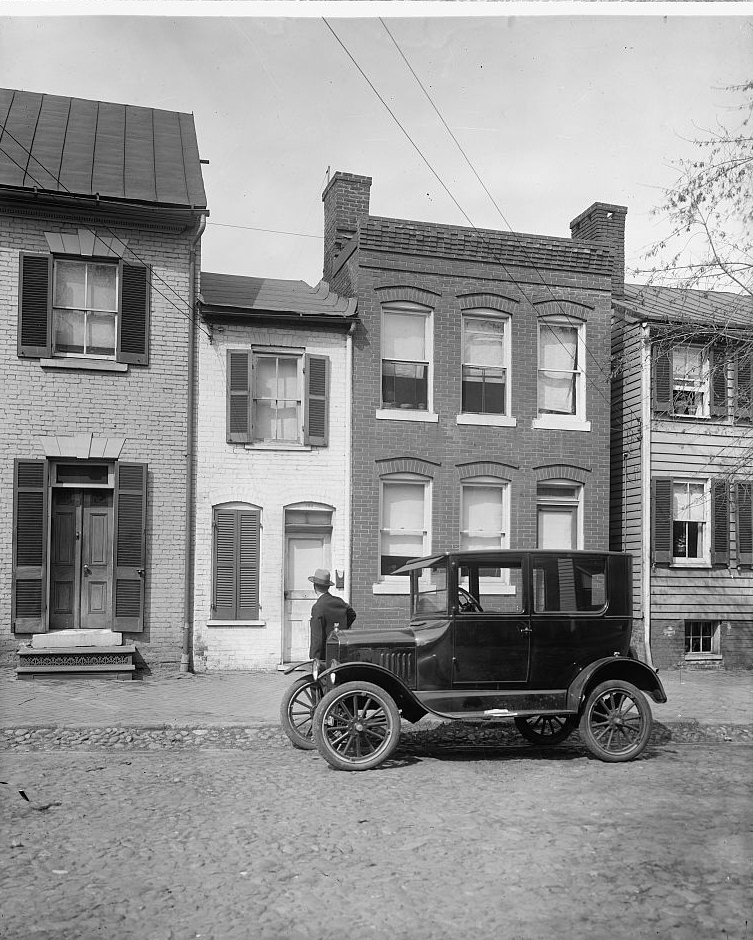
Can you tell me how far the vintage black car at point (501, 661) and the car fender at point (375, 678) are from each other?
1cm

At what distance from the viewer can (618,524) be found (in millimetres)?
18625

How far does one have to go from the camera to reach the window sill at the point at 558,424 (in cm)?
1747

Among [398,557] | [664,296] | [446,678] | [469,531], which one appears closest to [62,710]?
[446,678]

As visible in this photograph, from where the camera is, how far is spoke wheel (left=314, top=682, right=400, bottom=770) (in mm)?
8664

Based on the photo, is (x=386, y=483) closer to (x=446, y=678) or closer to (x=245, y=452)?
(x=245, y=452)

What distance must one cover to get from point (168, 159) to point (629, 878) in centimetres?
1396

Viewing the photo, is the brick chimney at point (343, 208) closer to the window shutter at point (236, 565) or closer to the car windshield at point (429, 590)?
the window shutter at point (236, 565)

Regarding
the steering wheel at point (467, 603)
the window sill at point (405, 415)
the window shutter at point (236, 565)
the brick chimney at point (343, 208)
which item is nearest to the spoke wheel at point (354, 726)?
the steering wheel at point (467, 603)

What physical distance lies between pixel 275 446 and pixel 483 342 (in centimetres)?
433

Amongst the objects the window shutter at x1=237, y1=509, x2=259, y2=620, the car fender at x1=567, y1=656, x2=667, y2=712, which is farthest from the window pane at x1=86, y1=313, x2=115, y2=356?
the car fender at x1=567, y1=656, x2=667, y2=712

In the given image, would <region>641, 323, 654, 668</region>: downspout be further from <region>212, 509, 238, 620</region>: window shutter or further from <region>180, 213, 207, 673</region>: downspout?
<region>180, 213, 207, 673</region>: downspout

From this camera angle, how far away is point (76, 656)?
1419cm

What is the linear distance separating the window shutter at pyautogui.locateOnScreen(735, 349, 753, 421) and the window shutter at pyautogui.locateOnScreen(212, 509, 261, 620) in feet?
25.6

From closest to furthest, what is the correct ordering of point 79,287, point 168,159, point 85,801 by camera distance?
point 85,801
point 79,287
point 168,159
